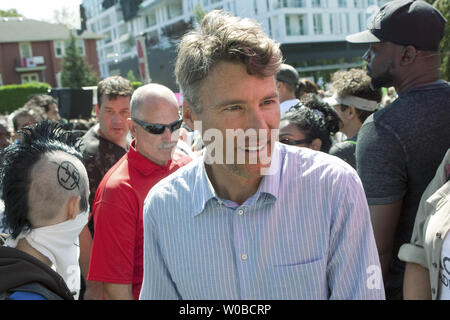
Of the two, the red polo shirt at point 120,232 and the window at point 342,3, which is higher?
the window at point 342,3

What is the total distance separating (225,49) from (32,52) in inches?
2421

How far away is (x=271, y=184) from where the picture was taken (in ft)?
5.21

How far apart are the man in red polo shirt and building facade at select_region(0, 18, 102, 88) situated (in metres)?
56.2

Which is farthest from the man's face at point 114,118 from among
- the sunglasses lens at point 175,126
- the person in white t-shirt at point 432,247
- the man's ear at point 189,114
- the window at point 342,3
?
the window at point 342,3

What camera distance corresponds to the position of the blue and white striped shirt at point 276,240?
1486mm

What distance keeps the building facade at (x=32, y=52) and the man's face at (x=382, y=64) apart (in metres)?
57.3

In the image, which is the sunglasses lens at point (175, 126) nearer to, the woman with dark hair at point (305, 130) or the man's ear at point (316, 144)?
the woman with dark hair at point (305, 130)

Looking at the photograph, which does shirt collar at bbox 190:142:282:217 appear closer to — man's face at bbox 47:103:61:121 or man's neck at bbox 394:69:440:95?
man's neck at bbox 394:69:440:95

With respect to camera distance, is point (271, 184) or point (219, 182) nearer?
point (271, 184)

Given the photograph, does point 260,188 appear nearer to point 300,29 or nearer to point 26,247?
point 26,247
